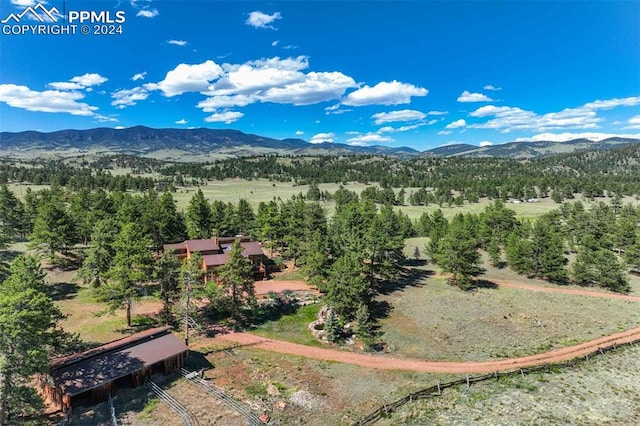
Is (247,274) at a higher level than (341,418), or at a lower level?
higher

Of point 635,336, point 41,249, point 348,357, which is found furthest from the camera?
point 41,249

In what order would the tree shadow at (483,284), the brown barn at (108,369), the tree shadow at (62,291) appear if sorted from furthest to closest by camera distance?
the tree shadow at (483,284) < the tree shadow at (62,291) < the brown barn at (108,369)

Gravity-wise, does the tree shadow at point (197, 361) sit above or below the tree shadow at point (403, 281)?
below

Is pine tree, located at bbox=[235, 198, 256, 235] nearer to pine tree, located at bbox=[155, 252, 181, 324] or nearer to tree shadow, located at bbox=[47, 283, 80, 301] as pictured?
tree shadow, located at bbox=[47, 283, 80, 301]

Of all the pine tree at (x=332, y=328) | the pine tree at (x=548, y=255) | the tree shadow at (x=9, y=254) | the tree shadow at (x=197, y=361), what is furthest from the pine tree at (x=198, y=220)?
the pine tree at (x=548, y=255)

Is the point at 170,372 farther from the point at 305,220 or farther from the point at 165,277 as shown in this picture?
the point at 305,220

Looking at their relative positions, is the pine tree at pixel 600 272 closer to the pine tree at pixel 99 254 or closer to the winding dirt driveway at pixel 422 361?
the winding dirt driveway at pixel 422 361

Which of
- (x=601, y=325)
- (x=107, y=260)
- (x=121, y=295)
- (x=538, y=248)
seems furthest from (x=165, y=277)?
(x=538, y=248)

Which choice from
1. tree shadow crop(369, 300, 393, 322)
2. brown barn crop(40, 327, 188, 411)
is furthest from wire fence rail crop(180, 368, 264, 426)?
tree shadow crop(369, 300, 393, 322)
